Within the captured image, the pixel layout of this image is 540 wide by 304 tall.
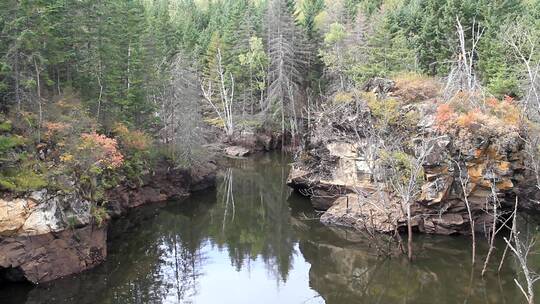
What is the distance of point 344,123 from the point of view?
31.5m

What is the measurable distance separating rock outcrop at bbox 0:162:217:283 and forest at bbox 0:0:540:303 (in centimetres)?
27

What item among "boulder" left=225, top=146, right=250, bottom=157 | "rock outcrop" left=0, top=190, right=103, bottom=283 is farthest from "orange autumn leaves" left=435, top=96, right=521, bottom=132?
"boulder" left=225, top=146, right=250, bottom=157

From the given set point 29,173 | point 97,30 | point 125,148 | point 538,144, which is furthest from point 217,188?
point 538,144

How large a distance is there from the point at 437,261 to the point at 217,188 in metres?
23.3

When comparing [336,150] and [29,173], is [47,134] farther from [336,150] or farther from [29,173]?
[336,150]

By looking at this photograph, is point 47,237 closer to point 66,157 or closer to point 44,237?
point 44,237

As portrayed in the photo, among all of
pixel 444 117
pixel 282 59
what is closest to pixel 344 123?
pixel 444 117

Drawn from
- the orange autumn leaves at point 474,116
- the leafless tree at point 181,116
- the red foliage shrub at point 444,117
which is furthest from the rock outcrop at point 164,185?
the orange autumn leaves at point 474,116

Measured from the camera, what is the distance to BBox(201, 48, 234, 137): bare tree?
60156 millimetres

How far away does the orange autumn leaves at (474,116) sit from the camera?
2670cm

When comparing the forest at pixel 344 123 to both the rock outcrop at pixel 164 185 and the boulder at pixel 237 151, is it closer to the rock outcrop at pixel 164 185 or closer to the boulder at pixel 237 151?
the rock outcrop at pixel 164 185

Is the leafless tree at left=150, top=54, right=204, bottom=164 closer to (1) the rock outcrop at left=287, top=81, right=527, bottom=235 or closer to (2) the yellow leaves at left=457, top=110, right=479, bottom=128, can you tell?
(1) the rock outcrop at left=287, top=81, right=527, bottom=235

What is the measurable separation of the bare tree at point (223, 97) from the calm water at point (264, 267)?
26434mm

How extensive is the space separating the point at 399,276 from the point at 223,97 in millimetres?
42973
